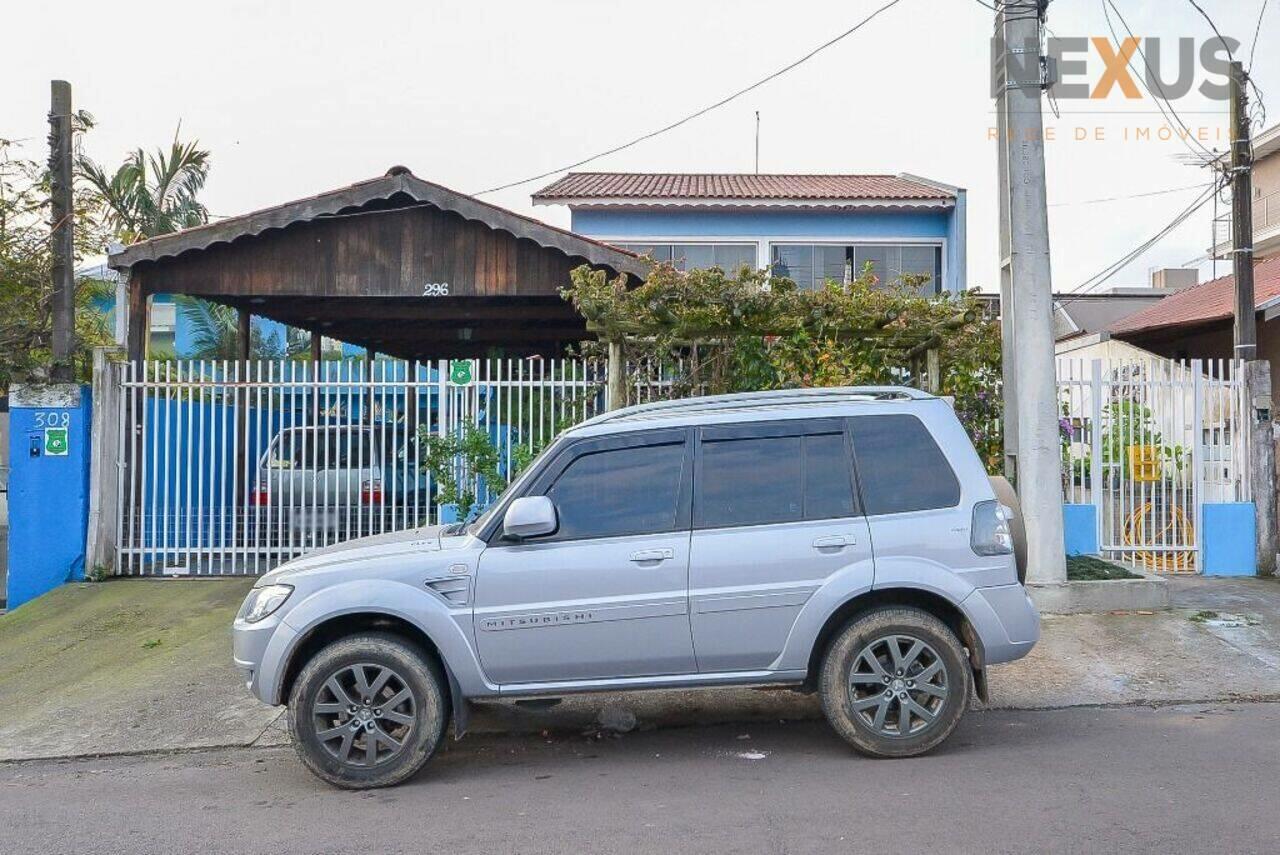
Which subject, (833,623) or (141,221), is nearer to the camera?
(833,623)

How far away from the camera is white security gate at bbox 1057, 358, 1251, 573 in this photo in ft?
35.4

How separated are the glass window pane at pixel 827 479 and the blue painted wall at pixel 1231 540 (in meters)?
6.96

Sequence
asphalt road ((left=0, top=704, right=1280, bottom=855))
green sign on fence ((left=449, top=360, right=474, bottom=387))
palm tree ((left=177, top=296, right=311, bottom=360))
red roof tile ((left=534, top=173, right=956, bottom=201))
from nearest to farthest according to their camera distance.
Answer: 1. asphalt road ((left=0, top=704, right=1280, bottom=855))
2. green sign on fence ((left=449, top=360, right=474, bottom=387))
3. red roof tile ((left=534, top=173, right=956, bottom=201))
4. palm tree ((left=177, top=296, right=311, bottom=360))

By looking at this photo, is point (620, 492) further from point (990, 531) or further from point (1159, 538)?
point (1159, 538)

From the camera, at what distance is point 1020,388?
9.18 metres

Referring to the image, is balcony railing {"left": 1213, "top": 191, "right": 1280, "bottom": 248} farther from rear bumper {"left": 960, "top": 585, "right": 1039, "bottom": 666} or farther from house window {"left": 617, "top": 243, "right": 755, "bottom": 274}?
rear bumper {"left": 960, "top": 585, "right": 1039, "bottom": 666}

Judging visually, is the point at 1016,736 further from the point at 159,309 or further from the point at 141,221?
the point at 159,309

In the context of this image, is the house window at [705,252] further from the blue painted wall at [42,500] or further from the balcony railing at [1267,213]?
the balcony railing at [1267,213]

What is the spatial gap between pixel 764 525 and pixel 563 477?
3.53ft

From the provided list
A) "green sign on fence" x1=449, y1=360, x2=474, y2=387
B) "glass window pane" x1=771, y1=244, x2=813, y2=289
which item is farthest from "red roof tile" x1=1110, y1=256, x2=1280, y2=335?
"green sign on fence" x1=449, y1=360, x2=474, y2=387

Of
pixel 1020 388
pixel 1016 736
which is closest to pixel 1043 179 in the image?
pixel 1020 388

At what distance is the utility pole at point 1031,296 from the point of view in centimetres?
908

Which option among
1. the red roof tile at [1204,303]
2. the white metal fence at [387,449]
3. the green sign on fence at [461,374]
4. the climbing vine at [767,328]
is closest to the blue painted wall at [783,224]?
the red roof tile at [1204,303]

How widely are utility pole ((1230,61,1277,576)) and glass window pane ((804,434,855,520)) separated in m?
7.29
